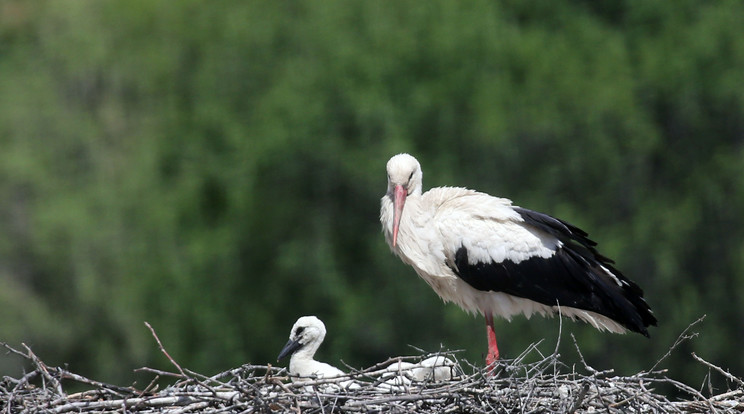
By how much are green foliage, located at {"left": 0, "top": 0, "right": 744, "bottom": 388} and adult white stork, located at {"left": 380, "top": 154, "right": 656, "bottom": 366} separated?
19.7ft

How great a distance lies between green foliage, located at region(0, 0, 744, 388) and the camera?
41.6 feet

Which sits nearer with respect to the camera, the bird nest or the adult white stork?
the bird nest

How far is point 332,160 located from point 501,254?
7.36 meters

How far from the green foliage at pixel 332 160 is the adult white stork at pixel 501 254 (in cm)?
601

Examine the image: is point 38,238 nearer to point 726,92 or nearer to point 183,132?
point 183,132

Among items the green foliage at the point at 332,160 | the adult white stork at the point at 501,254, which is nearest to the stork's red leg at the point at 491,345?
the adult white stork at the point at 501,254

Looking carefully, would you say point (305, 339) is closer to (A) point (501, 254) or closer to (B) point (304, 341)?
(B) point (304, 341)

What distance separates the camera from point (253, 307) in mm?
13453

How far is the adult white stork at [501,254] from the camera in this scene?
6.04 m

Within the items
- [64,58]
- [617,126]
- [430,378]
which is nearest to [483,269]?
[430,378]

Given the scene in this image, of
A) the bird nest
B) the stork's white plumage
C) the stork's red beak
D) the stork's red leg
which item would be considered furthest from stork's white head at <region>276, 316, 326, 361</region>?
the bird nest

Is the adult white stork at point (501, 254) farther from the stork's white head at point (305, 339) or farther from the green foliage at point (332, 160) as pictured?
the green foliage at point (332, 160)

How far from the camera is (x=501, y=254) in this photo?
6.09 metres

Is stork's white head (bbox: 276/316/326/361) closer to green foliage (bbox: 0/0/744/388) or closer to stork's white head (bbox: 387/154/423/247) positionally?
stork's white head (bbox: 387/154/423/247)
